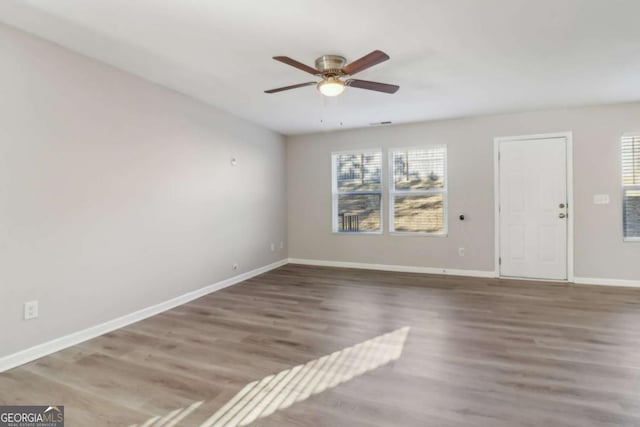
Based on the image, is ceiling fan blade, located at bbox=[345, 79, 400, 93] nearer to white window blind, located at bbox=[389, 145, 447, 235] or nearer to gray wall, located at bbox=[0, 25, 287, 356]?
gray wall, located at bbox=[0, 25, 287, 356]

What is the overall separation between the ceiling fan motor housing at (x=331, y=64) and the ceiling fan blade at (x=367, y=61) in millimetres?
121

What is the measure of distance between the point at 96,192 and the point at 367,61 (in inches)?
102

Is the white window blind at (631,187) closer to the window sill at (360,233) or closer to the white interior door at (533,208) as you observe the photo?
the white interior door at (533,208)

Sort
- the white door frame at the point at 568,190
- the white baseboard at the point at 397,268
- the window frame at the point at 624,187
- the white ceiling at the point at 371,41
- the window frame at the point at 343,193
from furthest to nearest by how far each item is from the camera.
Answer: the window frame at the point at 343,193 < the white baseboard at the point at 397,268 < the white door frame at the point at 568,190 < the window frame at the point at 624,187 < the white ceiling at the point at 371,41

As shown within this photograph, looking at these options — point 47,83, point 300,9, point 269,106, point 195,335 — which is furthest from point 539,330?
point 47,83

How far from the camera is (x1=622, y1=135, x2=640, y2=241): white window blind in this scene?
427 cm

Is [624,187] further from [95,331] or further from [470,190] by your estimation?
[95,331]

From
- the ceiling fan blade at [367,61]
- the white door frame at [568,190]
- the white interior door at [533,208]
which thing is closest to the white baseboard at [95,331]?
the ceiling fan blade at [367,61]

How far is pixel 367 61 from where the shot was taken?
7.92ft

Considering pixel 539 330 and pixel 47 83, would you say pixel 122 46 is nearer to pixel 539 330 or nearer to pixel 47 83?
pixel 47 83

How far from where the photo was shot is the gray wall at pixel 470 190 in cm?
435

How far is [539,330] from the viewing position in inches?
116
